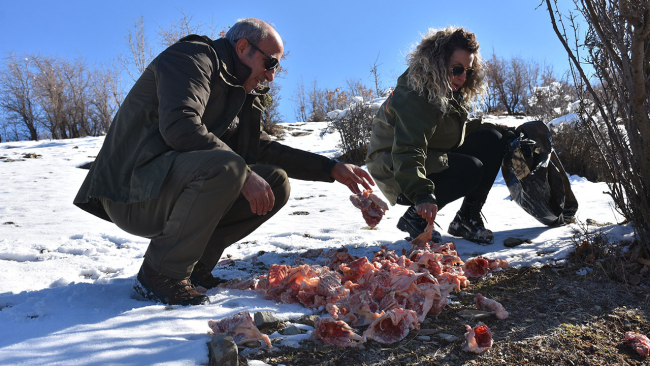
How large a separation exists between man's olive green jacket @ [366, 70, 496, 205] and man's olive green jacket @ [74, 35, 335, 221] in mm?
1082

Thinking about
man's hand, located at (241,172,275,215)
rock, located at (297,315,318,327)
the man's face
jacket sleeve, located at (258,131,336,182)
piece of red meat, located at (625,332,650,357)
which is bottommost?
piece of red meat, located at (625,332,650,357)

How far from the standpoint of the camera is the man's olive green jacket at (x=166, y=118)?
1980 mm

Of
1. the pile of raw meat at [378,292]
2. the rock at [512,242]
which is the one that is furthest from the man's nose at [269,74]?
the rock at [512,242]

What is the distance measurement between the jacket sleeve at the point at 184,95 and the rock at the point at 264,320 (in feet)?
2.51

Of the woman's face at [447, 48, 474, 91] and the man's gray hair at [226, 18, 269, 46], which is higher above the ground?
the man's gray hair at [226, 18, 269, 46]

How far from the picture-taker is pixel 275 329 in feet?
6.05

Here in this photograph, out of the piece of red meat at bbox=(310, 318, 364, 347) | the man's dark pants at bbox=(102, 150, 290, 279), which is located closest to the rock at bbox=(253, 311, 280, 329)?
the piece of red meat at bbox=(310, 318, 364, 347)

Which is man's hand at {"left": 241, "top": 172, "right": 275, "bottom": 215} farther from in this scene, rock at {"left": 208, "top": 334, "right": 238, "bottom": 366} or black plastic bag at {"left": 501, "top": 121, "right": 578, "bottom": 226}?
black plastic bag at {"left": 501, "top": 121, "right": 578, "bottom": 226}

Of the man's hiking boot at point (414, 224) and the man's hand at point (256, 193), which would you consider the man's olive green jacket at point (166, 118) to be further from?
the man's hiking boot at point (414, 224)

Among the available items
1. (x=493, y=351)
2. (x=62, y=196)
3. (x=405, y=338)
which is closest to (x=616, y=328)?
(x=493, y=351)

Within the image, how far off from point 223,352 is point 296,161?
4.89 feet

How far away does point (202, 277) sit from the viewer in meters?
2.43

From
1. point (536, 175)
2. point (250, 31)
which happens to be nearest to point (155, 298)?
point (250, 31)

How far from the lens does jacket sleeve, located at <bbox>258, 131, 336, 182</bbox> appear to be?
2.72 m
